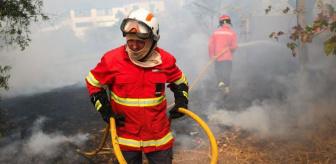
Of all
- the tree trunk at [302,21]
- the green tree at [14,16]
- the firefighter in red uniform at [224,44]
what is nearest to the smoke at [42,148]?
the green tree at [14,16]

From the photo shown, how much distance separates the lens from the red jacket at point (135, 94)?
3.19m

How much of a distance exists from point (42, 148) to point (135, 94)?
344 cm

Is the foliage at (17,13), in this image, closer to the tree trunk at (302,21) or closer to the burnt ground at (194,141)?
the burnt ground at (194,141)

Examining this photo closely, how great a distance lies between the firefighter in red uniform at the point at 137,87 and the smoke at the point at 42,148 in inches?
101

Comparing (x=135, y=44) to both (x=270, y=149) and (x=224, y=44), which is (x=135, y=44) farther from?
(x=224, y=44)

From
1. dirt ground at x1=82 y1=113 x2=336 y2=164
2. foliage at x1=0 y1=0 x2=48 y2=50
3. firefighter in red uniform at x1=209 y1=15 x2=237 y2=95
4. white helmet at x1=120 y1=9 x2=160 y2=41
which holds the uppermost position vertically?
foliage at x1=0 y1=0 x2=48 y2=50

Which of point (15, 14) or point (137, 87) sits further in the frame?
point (15, 14)

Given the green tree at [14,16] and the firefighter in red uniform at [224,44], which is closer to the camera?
the green tree at [14,16]

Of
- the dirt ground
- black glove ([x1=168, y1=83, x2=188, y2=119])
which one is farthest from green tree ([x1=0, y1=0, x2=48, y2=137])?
black glove ([x1=168, y1=83, x2=188, y2=119])

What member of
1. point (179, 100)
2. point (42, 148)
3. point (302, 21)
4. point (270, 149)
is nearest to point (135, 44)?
point (179, 100)

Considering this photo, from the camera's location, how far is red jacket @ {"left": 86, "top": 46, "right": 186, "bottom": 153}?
10.5ft

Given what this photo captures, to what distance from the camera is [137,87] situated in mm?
3201

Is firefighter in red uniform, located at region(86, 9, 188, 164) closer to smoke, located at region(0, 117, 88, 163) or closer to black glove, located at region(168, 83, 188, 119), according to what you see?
black glove, located at region(168, 83, 188, 119)

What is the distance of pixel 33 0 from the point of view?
286 inches
